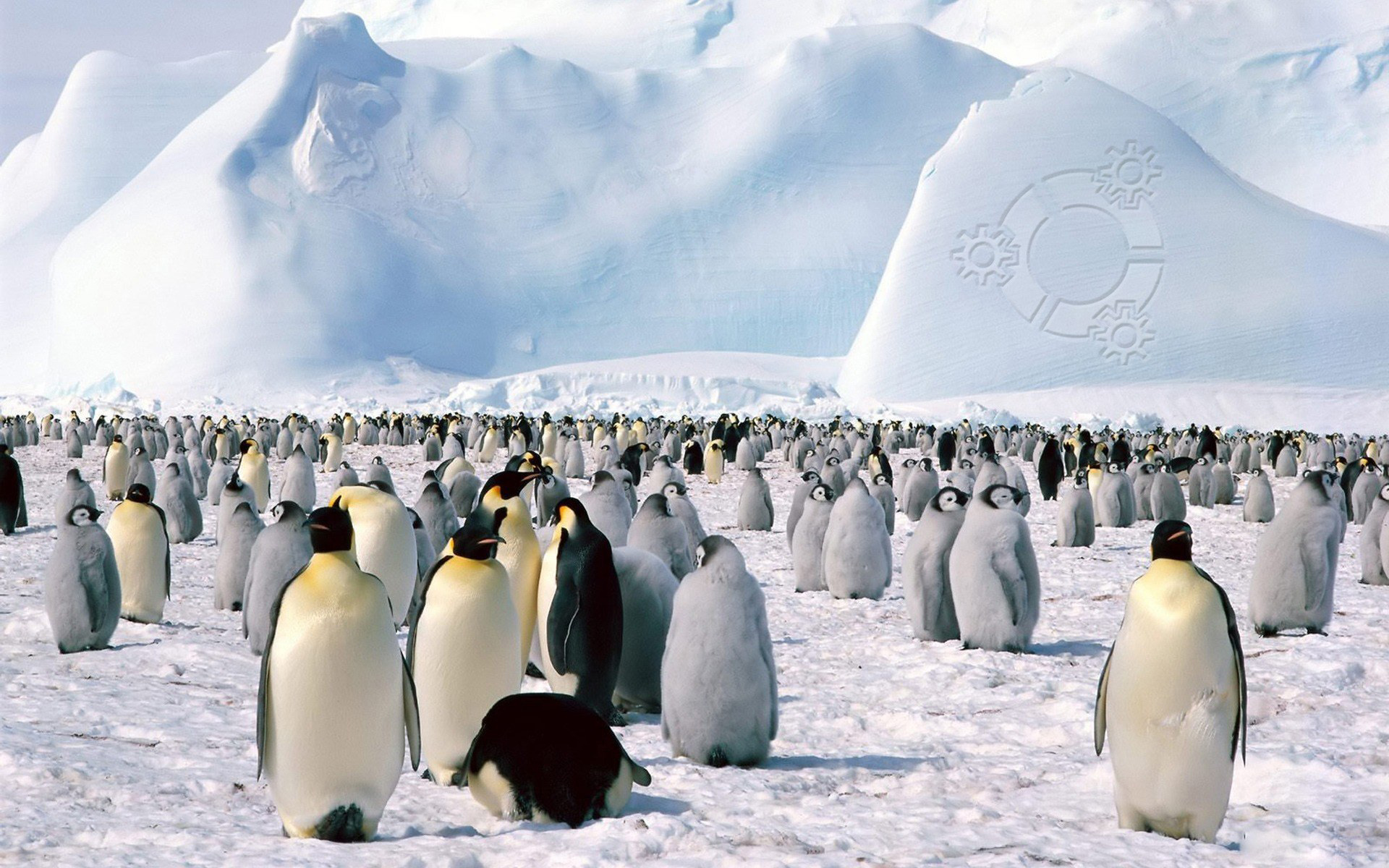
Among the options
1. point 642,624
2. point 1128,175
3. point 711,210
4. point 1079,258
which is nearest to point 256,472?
point 642,624

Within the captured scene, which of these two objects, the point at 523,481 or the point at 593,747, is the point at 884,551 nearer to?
the point at 523,481

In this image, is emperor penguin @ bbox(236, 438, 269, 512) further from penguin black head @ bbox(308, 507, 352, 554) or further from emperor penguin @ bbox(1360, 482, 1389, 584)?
penguin black head @ bbox(308, 507, 352, 554)

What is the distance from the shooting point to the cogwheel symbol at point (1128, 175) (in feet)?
125

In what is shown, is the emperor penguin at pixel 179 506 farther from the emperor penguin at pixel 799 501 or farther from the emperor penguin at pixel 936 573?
the emperor penguin at pixel 936 573

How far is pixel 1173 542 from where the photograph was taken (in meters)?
3.11

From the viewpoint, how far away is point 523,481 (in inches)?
189

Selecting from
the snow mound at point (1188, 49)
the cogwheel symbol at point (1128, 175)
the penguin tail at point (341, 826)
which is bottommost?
the penguin tail at point (341, 826)

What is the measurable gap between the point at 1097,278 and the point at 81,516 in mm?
34422

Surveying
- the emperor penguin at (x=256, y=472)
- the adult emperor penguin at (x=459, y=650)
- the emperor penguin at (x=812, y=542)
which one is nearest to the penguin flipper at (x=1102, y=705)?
the adult emperor penguin at (x=459, y=650)

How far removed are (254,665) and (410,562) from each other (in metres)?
0.84

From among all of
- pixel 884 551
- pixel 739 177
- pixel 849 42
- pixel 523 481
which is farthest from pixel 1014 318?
pixel 523 481

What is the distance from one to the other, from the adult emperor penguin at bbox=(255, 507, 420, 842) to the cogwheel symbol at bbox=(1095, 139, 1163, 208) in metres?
37.8

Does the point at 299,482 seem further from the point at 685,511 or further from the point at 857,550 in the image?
the point at 857,550

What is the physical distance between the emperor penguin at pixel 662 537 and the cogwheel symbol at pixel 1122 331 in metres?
31.0
